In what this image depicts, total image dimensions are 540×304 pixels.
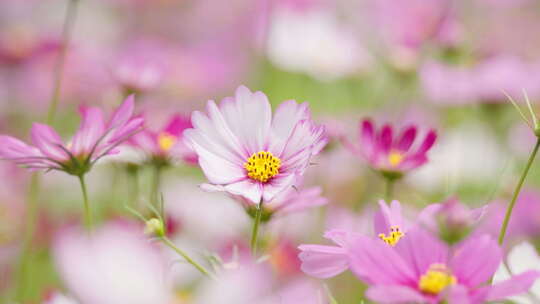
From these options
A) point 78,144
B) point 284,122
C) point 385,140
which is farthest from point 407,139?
point 78,144

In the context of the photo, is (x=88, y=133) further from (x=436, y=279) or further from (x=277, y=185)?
(x=436, y=279)

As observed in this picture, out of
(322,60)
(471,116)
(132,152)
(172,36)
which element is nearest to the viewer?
(132,152)

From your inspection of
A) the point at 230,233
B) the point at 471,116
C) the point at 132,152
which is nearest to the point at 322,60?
the point at 471,116

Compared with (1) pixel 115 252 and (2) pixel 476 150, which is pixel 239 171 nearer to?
(1) pixel 115 252

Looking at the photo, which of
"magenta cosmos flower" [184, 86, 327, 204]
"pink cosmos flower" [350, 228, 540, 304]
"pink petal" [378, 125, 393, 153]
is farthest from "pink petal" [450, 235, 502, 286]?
"pink petal" [378, 125, 393, 153]

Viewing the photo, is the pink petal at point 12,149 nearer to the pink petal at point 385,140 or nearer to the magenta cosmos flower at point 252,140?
the magenta cosmos flower at point 252,140
